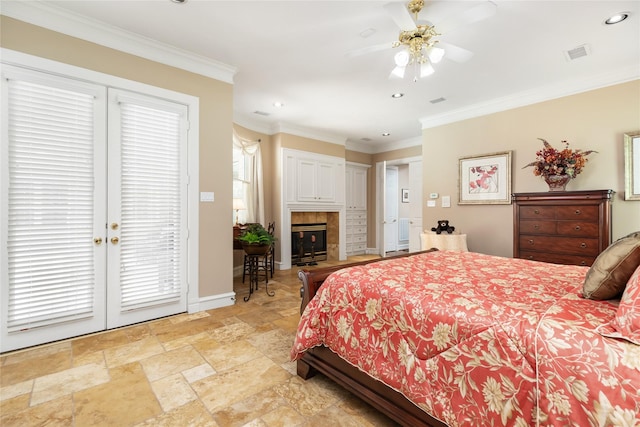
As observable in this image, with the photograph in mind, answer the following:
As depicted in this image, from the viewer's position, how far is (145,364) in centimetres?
215

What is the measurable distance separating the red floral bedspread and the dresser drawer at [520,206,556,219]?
1766mm

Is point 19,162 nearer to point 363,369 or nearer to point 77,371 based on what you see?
point 77,371

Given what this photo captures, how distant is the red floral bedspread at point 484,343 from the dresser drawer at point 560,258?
5.51 feet

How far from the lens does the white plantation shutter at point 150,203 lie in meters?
2.81

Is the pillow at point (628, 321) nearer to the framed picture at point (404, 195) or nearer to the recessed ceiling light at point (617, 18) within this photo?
the recessed ceiling light at point (617, 18)

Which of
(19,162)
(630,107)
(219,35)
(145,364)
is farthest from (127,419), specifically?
(630,107)

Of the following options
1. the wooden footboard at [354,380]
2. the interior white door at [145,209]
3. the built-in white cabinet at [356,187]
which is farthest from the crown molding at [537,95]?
the interior white door at [145,209]

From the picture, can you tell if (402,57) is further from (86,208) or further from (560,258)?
(86,208)

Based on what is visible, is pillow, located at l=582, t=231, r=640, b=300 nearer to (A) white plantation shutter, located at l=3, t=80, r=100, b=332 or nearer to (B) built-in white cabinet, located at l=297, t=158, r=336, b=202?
(A) white plantation shutter, located at l=3, t=80, r=100, b=332

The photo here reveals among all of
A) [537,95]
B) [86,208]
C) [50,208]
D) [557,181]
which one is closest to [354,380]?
[86,208]

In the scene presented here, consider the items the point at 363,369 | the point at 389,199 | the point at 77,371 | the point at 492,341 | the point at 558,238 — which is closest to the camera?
the point at 492,341

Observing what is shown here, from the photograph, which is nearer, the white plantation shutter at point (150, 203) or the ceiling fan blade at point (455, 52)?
the ceiling fan blade at point (455, 52)

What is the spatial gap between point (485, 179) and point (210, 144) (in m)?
3.96

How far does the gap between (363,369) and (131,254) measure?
8.19 feet
